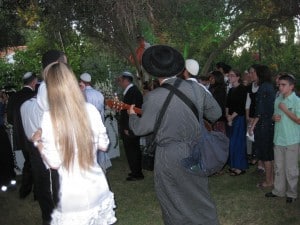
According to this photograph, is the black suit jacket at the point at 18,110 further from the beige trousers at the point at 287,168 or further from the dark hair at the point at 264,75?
the beige trousers at the point at 287,168

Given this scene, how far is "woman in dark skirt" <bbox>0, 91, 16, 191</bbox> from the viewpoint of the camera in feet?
23.9

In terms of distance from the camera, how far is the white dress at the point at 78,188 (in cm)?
271

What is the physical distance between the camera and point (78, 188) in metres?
2.76

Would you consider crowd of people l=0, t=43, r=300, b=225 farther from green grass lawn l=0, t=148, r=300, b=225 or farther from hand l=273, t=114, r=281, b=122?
green grass lawn l=0, t=148, r=300, b=225

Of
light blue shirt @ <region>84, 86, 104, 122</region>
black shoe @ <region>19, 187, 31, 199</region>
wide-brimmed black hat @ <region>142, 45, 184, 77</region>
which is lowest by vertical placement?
black shoe @ <region>19, 187, 31, 199</region>

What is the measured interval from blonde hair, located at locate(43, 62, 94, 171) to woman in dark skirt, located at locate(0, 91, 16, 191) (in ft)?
16.1

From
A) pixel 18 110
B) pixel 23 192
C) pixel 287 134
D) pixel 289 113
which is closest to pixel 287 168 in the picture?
pixel 287 134

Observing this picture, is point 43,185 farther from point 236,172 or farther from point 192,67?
point 236,172

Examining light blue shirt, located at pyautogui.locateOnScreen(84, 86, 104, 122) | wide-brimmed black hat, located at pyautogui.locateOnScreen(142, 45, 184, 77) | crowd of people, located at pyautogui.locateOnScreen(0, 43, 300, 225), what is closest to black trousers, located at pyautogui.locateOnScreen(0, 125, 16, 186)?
crowd of people, located at pyautogui.locateOnScreen(0, 43, 300, 225)

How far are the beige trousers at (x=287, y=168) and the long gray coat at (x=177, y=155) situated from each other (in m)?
2.04

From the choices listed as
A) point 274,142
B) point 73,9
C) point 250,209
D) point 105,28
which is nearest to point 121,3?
point 73,9

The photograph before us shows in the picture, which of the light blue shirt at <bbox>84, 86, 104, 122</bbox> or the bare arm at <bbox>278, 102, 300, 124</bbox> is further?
the light blue shirt at <bbox>84, 86, 104, 122</bbox>

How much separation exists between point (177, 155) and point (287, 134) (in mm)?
2279

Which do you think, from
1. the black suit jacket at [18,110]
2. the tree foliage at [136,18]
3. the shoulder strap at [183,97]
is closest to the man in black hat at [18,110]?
the black suit jacket at [18,110]
